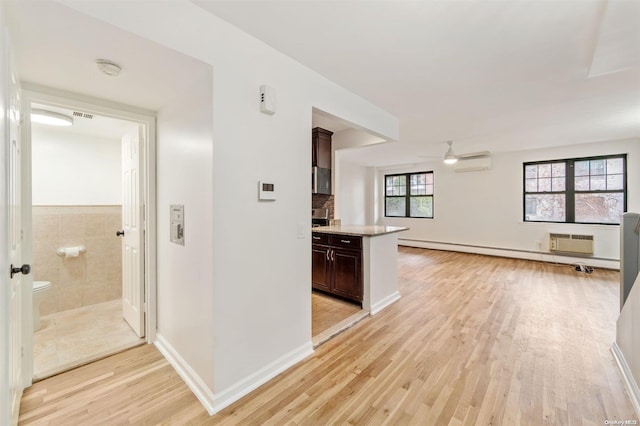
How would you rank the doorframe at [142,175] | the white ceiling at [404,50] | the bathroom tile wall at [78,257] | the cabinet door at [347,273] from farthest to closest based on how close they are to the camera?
the cabinet door at [347,273], the bathroom tile wall at [78,257], the doorframe at [142,175], the white ceiling at [404,50]

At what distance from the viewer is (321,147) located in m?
4.20

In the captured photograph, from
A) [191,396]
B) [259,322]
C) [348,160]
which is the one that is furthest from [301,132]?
[348,160]

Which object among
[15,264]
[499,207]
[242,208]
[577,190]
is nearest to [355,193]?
[499,207]

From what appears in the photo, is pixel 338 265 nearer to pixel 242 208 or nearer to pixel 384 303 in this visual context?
pixel 384 303

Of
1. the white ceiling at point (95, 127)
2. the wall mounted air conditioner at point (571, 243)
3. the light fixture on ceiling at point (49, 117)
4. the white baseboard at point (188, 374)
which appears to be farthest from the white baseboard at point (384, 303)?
Answer: the wall mounted air conditioner at point (571, 243)

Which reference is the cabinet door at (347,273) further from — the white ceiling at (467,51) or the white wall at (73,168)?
the white wall at (73,168)

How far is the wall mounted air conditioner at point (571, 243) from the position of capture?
5.11 metres

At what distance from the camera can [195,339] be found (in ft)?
5.99

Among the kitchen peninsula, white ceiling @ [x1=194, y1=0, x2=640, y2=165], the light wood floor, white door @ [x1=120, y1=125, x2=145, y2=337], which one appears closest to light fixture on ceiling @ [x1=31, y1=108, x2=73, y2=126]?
white door @ [x1=120, y1=125, x2=145, y2=337]

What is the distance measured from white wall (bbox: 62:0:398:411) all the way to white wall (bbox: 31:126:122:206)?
1919 millimetres

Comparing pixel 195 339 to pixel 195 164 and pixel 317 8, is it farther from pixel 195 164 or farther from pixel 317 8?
pixel 317 8

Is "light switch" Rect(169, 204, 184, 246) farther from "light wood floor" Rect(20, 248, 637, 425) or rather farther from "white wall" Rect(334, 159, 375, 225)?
"white wall" Rect(334, 159, 375, 225)

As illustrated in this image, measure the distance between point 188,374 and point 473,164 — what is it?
22.2 feet

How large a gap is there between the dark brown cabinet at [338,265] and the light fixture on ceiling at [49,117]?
9.70 ft
